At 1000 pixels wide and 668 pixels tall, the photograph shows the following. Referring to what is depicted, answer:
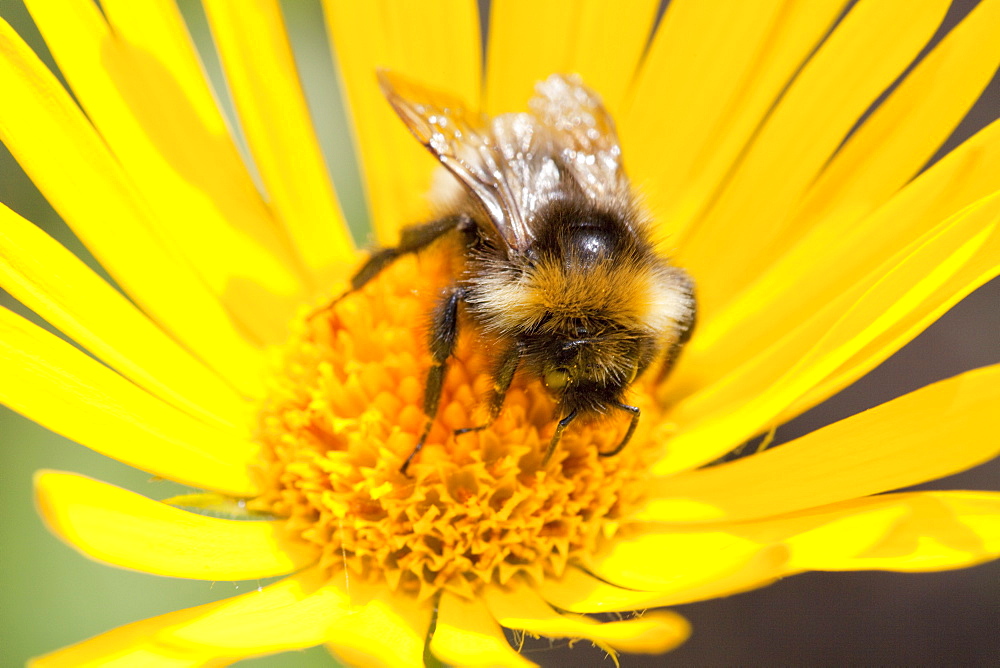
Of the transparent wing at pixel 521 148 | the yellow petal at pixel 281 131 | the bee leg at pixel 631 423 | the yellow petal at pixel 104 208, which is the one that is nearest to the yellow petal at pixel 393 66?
the yellow petal at pixel 281 131

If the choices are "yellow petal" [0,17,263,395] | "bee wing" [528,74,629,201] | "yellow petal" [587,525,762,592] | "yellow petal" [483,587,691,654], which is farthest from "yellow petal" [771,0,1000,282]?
"yellow petal" [0,17,263,395]

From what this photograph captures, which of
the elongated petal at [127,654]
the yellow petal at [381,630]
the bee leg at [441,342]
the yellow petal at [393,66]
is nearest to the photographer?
the yellow petal at [381,630]

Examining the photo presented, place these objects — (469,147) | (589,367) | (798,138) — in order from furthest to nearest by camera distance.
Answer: (798,138)
(469,147)
(589,367)

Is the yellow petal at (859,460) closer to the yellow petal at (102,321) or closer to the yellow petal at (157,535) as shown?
the yellow petal at (157,535)

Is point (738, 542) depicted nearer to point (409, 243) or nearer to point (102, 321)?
point (409, 243)

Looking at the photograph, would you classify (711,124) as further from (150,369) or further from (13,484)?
(13,484)

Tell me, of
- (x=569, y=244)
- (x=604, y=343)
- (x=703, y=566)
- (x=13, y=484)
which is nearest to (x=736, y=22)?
(x=569, y=244)

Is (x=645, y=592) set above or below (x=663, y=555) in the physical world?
below

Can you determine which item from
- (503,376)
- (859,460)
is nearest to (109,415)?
(503,376)
